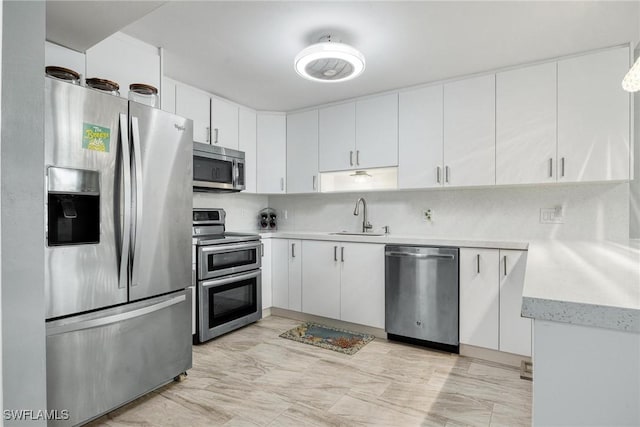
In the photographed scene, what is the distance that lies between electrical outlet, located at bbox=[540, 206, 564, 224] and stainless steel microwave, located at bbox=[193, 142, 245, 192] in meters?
2.76

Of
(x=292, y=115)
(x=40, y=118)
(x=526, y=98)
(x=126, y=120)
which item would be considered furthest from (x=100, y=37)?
(x=526, y=98)

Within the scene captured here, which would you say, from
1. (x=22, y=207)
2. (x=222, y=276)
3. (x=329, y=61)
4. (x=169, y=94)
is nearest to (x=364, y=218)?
(x=222, y=276)

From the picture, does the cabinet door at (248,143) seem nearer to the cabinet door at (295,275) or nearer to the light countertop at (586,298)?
the cabinet door at (295,275)

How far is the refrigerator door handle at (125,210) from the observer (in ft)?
5.86

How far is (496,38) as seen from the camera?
227 cm

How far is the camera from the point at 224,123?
3.46 meters

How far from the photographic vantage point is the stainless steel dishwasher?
2.68 meters

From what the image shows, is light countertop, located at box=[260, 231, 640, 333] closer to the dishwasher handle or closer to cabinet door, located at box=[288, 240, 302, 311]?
the dishwasher handle

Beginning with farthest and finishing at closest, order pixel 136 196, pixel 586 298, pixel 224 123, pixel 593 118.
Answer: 1. pixel 224 123
2. pixel 593 118
3. pixel 136 196
4. pixel 586 298

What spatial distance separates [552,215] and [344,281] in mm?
1856

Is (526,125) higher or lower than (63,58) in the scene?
lower

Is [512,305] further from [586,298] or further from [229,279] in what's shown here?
[229,279]

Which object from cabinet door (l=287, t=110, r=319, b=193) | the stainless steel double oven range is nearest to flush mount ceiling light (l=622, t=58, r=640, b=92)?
cabinet door (l=287, t=110, r=319, b=193)
